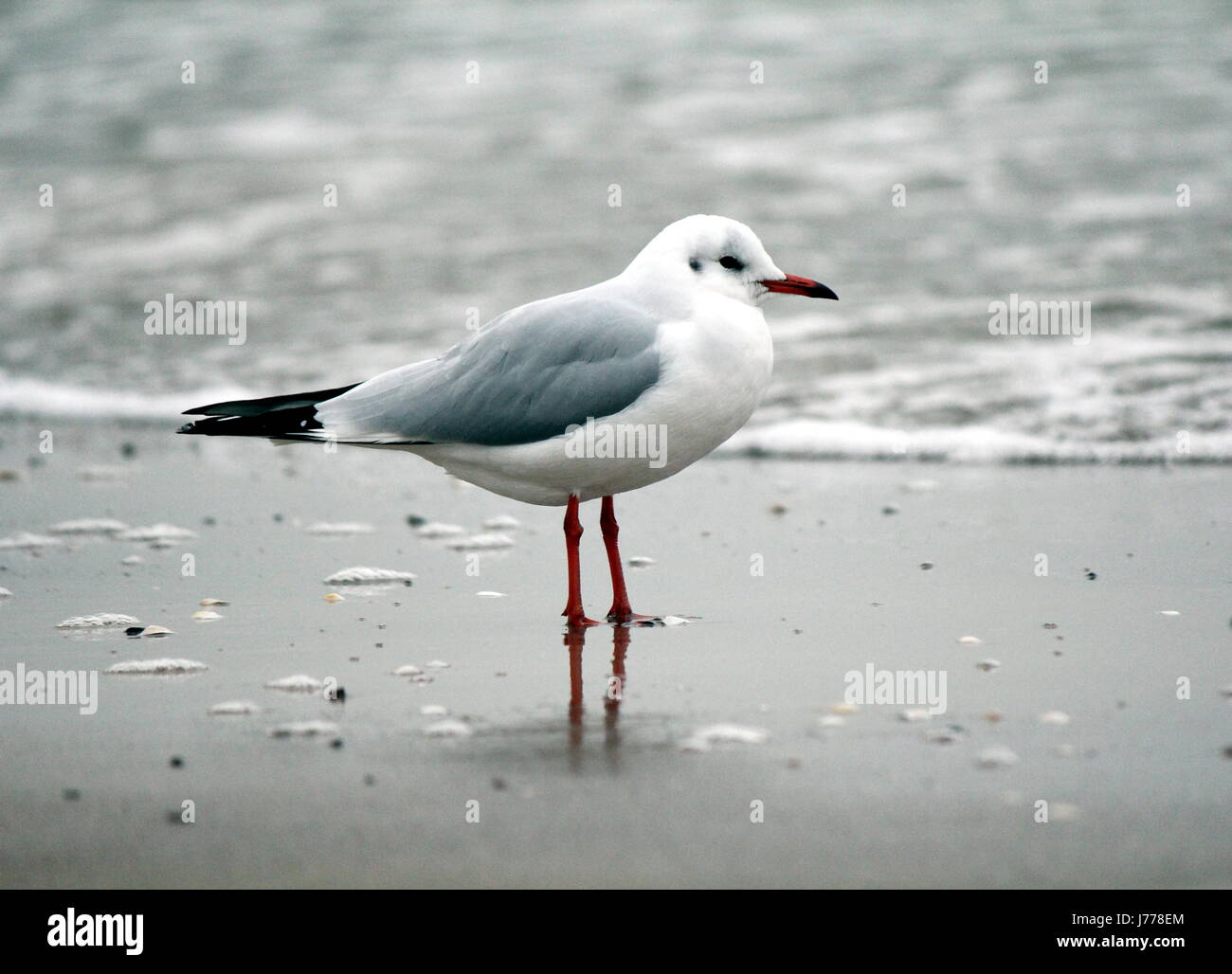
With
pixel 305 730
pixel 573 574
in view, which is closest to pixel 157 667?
pixel 305 730

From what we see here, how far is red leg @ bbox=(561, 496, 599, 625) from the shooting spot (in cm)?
473

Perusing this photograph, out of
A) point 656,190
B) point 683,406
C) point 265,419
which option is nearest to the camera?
point 683,406

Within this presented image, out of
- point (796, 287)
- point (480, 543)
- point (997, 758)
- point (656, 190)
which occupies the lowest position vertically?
point (997, 758)

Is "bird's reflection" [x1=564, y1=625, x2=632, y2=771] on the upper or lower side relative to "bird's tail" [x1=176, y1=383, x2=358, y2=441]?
lower

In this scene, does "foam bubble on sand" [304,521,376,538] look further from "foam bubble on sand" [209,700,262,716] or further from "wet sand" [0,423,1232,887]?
"foam bubble on sand" [209,700,262,716]

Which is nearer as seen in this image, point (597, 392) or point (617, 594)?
point (597, 392)

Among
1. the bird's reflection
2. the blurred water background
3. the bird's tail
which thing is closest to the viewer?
the bird's reflection

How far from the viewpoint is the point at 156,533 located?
6109 millimetres

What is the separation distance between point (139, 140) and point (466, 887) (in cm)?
1339

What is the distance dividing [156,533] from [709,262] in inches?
105

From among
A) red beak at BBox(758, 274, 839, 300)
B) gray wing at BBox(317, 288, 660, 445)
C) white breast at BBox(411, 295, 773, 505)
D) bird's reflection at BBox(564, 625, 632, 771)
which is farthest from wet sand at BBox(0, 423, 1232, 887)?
red beak at BBox(758, 274, 839, 300)

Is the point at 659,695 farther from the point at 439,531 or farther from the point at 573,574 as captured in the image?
the point at 439,531

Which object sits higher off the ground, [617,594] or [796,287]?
[796,287]

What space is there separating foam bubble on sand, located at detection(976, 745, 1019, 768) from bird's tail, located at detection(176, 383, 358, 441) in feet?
8.22
